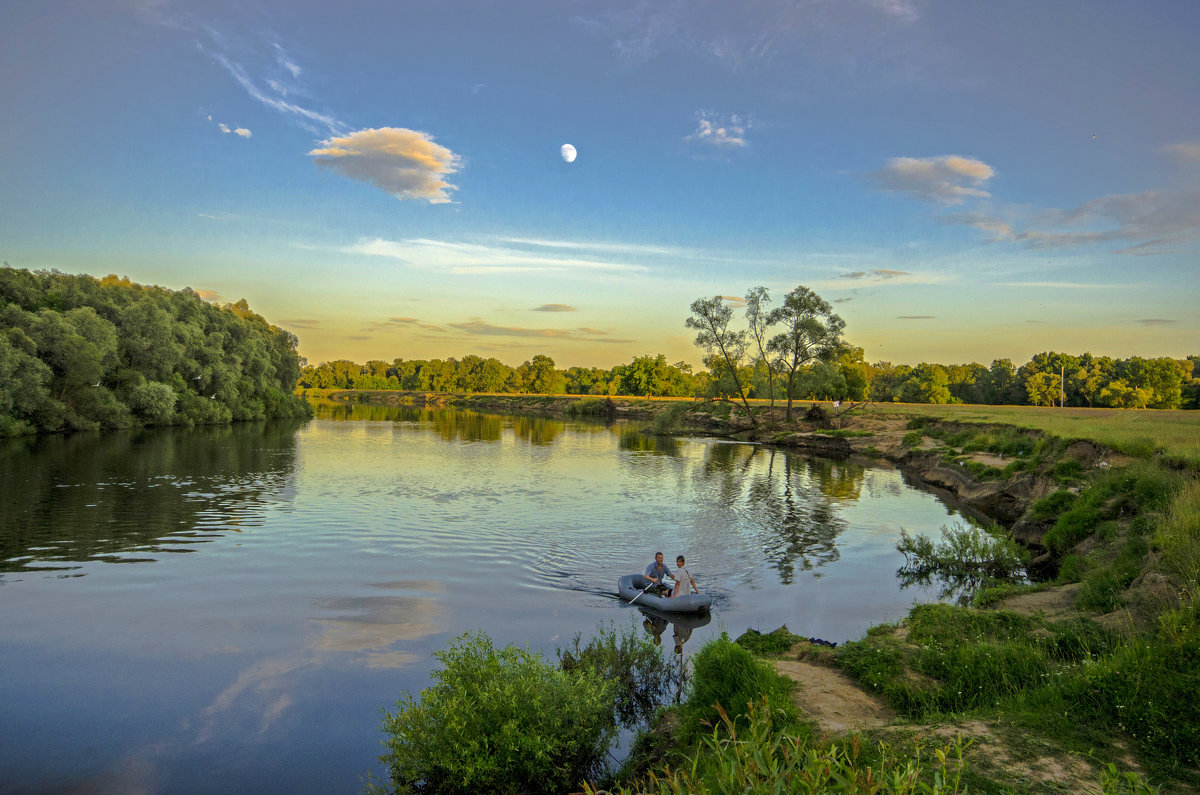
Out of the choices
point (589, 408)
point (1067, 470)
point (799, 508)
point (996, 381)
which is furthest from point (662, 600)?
point (996, 381)

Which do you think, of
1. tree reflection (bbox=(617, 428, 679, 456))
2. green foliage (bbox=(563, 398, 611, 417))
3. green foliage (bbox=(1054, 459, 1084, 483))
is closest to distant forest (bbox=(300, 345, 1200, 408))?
tree reflection (bbox=(617, 428, 679, 456))

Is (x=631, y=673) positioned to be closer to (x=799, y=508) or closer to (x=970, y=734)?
(x=970, y=734)

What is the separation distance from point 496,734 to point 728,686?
3171 millimetres

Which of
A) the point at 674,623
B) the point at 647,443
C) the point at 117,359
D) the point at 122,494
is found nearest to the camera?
the point at 674,623

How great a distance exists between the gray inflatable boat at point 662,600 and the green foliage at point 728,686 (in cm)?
585

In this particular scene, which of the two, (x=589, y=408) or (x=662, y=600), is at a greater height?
(x=589, y=408)

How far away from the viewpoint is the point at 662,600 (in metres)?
15.9

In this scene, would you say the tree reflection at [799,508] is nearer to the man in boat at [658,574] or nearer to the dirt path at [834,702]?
the man in boat at [658,574]

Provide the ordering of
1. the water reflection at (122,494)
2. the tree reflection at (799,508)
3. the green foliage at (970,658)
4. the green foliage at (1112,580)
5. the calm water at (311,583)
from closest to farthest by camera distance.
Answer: the green foliage at (970,658)
the calm water at (311,583)
the green foliage at (1112,580)
the water reflection at (122,494)
the tree reflection at (799,508)

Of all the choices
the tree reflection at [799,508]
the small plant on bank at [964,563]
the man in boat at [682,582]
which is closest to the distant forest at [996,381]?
the tree reflection at [799,508]

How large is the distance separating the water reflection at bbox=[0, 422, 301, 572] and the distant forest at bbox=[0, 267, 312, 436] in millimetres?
4459

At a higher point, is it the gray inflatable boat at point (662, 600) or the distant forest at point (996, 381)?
the distant forest at point (996, 381)

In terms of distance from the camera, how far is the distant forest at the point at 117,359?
4891 cm

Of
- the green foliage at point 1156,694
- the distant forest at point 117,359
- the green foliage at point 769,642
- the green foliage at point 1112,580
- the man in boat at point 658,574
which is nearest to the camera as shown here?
the green foliage at point 1156,694
